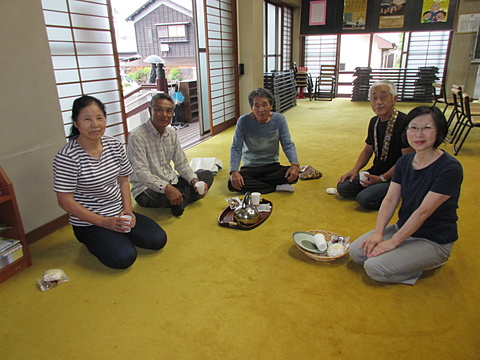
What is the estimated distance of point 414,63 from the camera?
8.66 meters

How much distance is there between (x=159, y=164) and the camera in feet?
8.76

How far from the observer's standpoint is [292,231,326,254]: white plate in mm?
2020

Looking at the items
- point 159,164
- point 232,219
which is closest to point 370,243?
point 232,219

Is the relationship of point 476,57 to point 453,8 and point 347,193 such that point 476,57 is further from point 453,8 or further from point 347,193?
point 347,193

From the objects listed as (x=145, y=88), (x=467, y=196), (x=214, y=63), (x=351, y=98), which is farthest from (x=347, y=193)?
(x=351, y=98)

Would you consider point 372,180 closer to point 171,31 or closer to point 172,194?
point 172,194

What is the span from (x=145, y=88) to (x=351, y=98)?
5.48 m

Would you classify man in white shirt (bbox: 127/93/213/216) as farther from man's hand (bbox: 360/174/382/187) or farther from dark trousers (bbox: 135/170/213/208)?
man's hand (bbox: 360/174/382/187)

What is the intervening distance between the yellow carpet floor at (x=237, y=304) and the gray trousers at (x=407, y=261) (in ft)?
0.18

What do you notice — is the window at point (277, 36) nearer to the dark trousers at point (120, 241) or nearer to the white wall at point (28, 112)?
the white wall at point (28, 112)

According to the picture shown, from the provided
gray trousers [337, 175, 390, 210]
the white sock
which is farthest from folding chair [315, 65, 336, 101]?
gray trousers [337, 175, 390, 210]

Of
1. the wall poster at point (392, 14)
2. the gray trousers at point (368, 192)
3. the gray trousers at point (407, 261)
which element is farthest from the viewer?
the wall poster at point (392, 14)

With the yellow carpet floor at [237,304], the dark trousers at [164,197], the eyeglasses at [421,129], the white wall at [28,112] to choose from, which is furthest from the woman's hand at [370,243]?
the white wall at [28,112]

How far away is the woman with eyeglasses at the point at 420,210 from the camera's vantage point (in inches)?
63.0
